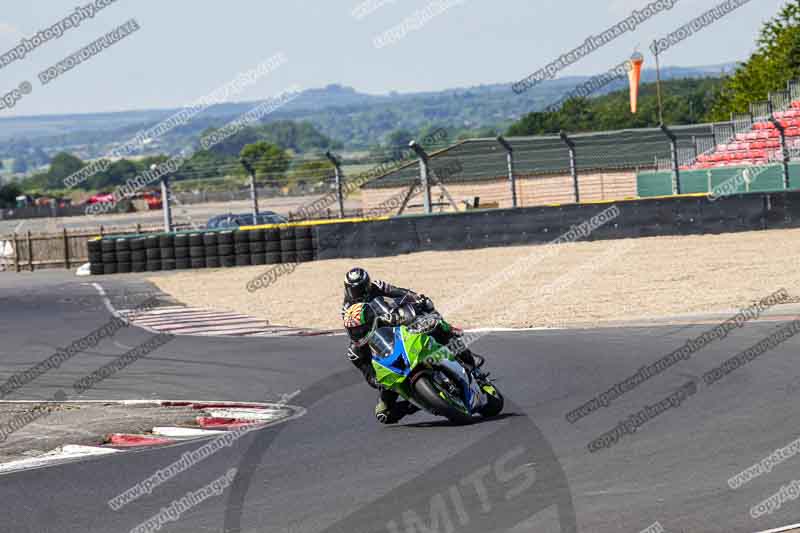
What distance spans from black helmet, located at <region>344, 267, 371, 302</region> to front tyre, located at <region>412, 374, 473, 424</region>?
1.18 metres

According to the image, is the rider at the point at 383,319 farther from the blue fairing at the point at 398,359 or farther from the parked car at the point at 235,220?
the parked car at the point at 235,220

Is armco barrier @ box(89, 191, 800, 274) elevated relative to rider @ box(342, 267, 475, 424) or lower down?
lower down

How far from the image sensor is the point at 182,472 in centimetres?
997

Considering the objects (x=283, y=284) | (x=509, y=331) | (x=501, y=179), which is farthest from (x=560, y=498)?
(x=501, y=179)

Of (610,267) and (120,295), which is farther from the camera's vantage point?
(120,295)

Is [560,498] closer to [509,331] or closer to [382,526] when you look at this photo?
[382,526]

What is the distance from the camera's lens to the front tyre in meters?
11.2

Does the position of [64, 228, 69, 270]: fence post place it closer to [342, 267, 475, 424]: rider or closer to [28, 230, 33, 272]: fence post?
[28, 230, 33, 272]: fence post

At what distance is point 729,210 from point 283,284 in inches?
413

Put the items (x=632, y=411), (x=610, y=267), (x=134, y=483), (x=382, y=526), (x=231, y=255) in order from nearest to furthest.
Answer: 1. (x=382, y=526)
2. (x=134, y=483)
3. (x=632, y=411)
4. (x=610, y=267)
5. (x=231, y=255)

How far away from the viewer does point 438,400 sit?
11227 mm

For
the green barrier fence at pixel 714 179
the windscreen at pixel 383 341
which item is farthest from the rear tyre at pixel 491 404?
the green barrier fence at pixel 714 179

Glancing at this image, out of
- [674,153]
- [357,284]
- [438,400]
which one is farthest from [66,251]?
[438,400]

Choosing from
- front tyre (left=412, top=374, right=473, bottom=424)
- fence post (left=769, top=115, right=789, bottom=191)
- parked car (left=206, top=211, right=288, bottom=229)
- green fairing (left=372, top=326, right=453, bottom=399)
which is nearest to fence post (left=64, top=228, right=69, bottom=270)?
parked car (left=206, top=211, right=288, bottom=229)
